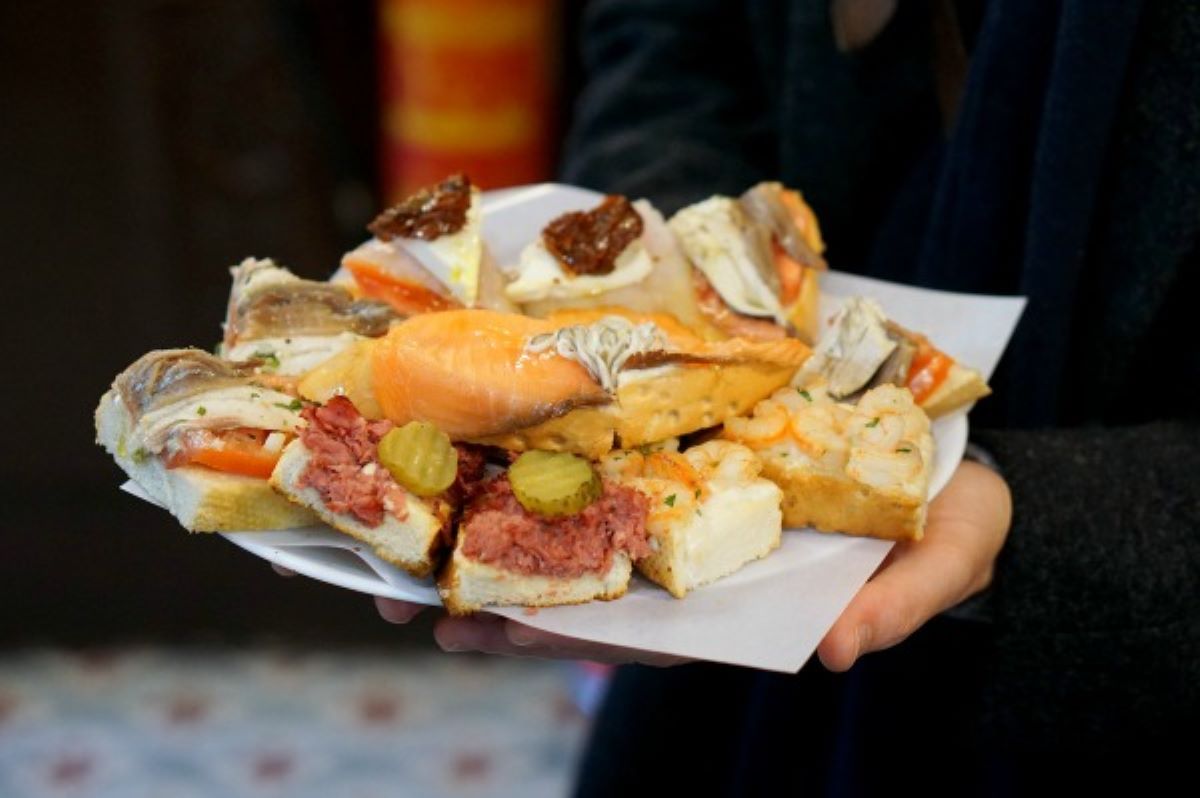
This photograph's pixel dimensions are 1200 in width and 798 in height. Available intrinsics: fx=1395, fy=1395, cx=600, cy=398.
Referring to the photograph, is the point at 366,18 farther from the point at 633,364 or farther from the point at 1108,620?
the point at 1108,620

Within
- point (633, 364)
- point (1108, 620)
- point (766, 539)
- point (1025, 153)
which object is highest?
point (1025, 153)

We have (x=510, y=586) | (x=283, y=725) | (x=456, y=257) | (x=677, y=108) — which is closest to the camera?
(x=510, y=586)

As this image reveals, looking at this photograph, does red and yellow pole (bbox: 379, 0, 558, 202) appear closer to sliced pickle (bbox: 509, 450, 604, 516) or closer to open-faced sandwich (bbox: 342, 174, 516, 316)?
open-faced sandwich (bbox: 342, 174, 516, 316)

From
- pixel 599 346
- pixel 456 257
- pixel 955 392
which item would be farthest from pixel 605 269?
pixel 955 392

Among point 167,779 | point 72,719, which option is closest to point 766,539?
point 167,779

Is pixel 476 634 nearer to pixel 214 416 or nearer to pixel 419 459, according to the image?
pixel 419 459

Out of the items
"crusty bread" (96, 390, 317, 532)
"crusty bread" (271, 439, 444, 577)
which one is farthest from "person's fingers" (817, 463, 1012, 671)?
"crusty bread" (96, 390, 317, 532)

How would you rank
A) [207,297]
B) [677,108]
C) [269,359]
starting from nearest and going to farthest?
[269,359], [677,108], [207,297]

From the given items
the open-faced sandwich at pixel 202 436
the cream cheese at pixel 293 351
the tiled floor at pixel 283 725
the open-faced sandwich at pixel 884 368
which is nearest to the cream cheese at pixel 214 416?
the open-faced sandwich at pixel 202 436
